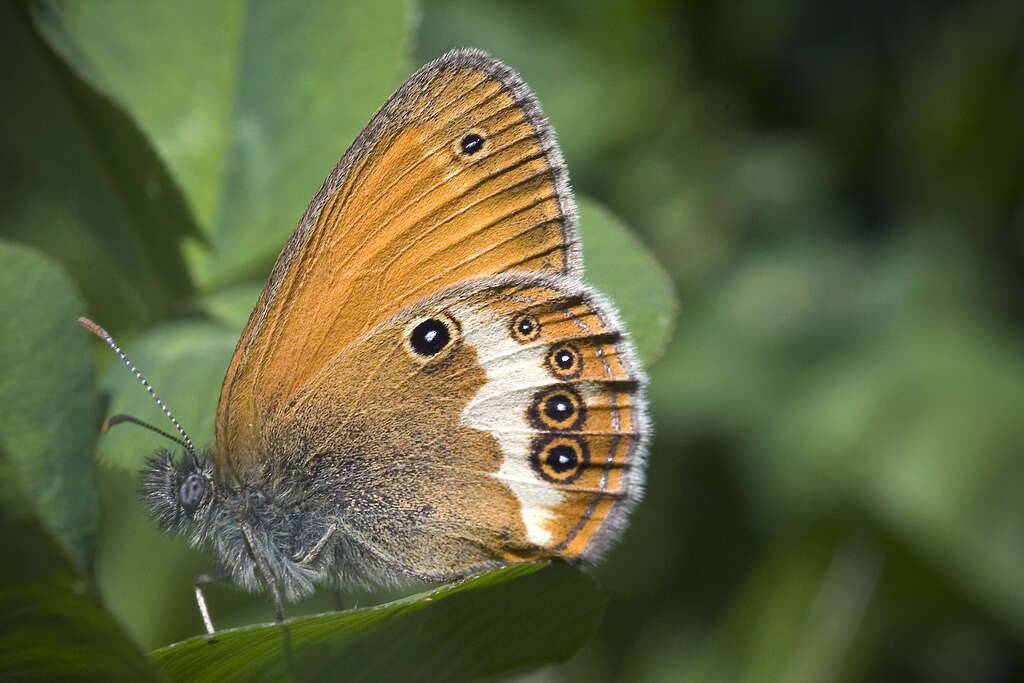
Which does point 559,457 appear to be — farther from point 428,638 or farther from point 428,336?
point 428,638

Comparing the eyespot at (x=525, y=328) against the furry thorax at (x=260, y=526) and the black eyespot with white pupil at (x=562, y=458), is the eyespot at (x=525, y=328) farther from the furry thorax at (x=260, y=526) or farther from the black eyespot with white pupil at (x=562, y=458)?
the furry thorax at (x=260, y=526)

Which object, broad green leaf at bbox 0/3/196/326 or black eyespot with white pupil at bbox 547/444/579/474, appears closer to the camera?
black eyespot with white pupil at bbox 547/444/579/474

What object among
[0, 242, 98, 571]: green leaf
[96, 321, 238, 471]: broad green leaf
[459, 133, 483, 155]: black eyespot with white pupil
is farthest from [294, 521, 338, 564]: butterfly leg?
[459, 133, 483, 155]: black eyespot with white pupil

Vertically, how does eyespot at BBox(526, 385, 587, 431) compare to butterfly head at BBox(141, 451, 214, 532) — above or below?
above

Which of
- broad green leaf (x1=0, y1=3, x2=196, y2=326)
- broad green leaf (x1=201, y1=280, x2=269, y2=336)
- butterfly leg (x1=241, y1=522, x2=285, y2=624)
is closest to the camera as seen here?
butterfly leg (x1=241, y1=522, x2=285, y2=624)

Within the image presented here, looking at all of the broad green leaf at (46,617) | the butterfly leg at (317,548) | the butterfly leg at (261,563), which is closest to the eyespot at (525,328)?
the butterfly leg at (317,548)

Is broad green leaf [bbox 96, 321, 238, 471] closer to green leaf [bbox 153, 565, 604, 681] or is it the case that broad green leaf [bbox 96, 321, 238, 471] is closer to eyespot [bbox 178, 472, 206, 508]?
eyespot [bbox 178, 472, 206, 508]

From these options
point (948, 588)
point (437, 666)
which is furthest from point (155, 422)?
point (948, 588)

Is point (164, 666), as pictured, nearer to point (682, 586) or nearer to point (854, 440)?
point (682, 586)
